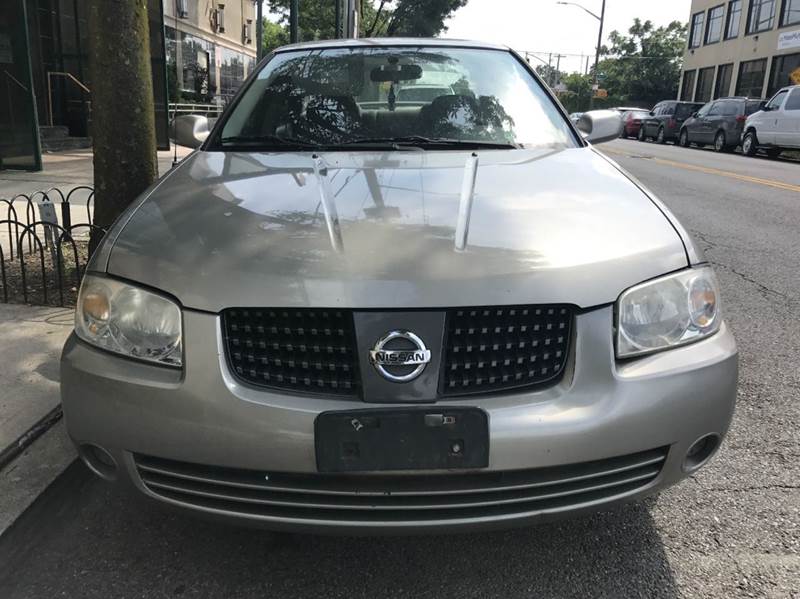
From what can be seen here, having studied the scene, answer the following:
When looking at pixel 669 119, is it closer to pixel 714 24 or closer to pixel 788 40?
pixel 788 40

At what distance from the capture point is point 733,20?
37.1m

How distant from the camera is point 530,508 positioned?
6.07ft

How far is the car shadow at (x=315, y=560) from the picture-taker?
2072 millimetres

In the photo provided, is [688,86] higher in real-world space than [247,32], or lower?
lower

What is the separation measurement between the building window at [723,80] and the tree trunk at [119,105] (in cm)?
3913

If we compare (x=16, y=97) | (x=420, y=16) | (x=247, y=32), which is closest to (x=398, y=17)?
(x=420, y=16)

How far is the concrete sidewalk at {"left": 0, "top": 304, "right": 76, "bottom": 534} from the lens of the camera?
2.58 meters

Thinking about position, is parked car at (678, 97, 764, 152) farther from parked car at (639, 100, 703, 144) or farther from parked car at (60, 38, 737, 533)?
parked car at (60, 38, 737, 533)

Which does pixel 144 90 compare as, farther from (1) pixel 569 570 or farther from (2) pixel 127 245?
(1) pixel 569 570

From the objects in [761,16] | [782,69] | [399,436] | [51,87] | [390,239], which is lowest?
[399,436]

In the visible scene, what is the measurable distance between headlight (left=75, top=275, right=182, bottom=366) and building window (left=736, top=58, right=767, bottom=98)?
1490 inches

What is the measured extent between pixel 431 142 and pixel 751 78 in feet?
125

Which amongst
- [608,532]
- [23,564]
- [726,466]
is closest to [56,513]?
[23,564]

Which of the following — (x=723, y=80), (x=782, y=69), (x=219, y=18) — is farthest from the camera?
(x=723, y=80)
